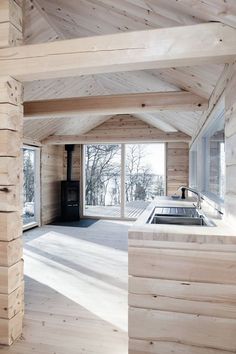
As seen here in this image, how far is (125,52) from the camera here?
1.70 meters

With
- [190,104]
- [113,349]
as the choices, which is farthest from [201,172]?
[113,349]

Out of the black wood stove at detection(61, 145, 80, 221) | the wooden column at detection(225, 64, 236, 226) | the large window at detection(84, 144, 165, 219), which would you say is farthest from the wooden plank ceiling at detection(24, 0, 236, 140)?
the black wood stove at detection(61, 145, 80, 221)

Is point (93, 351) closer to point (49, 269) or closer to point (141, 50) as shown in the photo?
point (49, 269)

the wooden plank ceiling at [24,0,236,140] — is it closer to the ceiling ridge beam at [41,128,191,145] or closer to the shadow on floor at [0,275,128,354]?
the ceiling ridge beam at [41,128,191,145]

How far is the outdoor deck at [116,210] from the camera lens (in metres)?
7.52

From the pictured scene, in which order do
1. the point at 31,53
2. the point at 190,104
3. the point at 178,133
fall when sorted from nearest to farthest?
the point at 31,53, the point at 190,104, the point at 178,133

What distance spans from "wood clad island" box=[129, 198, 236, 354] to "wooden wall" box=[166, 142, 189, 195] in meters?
5.44

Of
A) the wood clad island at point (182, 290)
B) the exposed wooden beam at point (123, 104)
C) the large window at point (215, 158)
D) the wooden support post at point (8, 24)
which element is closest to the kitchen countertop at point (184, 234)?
the wood clad island at point (182, 290)

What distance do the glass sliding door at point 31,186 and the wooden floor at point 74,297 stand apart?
126cm

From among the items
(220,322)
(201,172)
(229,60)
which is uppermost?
(229,60)

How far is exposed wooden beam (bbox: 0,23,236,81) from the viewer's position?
1553mm

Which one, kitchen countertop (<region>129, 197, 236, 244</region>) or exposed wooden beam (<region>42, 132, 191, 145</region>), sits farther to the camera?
exposed wooden beam (<region>42, 132, 191, 145</region>)

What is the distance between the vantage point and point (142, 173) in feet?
24.5

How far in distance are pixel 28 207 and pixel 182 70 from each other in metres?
5.03
